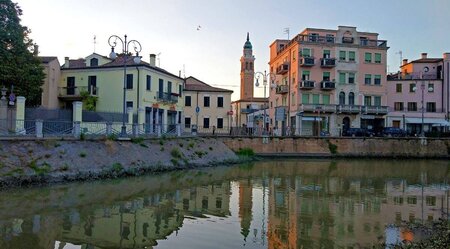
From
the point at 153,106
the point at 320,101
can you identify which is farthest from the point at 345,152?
the point at 153,106

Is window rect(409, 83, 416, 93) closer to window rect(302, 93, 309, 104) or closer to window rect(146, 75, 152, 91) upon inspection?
window rect(302, 93, 309, 104)

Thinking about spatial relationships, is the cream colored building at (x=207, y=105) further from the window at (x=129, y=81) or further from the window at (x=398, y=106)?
the window at (x=398, y=106)

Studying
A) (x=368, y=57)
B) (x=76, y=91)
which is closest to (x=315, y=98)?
(x=368, y=57)

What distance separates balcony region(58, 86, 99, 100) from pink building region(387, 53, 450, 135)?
1700 inches

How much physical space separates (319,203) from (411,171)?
20.8 m

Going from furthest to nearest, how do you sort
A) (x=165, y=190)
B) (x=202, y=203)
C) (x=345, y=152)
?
(x=345, y=152), (x=165, y=190), (x=202, y=203)

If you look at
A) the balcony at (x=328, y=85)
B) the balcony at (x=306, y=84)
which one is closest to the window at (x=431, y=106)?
the balcony at (x=328, y=85)

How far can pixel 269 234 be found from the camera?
1359 cm

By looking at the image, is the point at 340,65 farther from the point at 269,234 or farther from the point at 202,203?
the point at 269,234

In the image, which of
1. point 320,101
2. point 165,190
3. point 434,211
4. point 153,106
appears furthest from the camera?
point 320,101

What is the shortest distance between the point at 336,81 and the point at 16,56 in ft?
140

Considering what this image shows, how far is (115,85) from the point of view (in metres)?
45.5

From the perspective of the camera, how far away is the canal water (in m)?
12.8

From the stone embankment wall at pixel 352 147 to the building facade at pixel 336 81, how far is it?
26.4 feet
